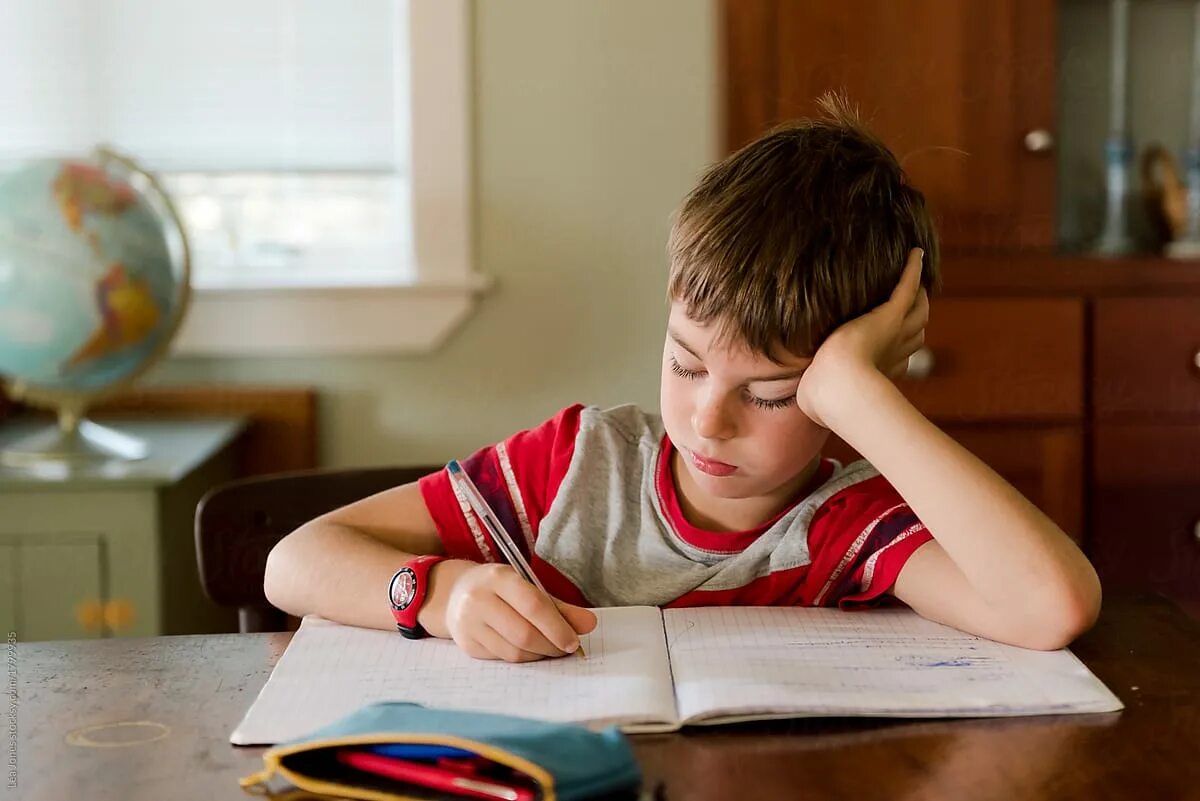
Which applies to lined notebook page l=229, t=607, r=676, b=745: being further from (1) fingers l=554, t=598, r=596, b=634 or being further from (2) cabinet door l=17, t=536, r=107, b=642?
(2) cabinet door l=17, t=536, r=107, b=642

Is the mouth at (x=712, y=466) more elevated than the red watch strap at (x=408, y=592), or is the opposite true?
the mouth at (x=712, y=466)

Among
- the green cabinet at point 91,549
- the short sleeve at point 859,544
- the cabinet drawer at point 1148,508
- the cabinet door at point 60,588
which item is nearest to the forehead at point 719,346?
the short sleeve at point 859,544

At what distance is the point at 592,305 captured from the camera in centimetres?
251

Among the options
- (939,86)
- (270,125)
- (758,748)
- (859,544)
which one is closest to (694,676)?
(758,748)

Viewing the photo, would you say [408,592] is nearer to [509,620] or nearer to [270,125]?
[509,620]

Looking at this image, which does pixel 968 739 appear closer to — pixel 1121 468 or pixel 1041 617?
pixel 1041 617

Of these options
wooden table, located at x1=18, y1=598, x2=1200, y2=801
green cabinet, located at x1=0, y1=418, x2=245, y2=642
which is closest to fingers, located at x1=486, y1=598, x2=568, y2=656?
wooden table, located at x1=18, y1=598, x2=1200, y2=801

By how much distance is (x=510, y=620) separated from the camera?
33.8 inches

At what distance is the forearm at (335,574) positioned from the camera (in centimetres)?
97

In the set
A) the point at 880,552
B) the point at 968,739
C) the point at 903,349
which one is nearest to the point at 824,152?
the point at 903,349

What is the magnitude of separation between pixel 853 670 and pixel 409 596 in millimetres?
302

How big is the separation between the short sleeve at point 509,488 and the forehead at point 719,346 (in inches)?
7.3

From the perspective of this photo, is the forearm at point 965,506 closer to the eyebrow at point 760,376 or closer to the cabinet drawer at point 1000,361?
the eyebrow at point 760,376

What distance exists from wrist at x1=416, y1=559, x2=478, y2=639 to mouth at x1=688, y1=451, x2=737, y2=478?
193 mm
